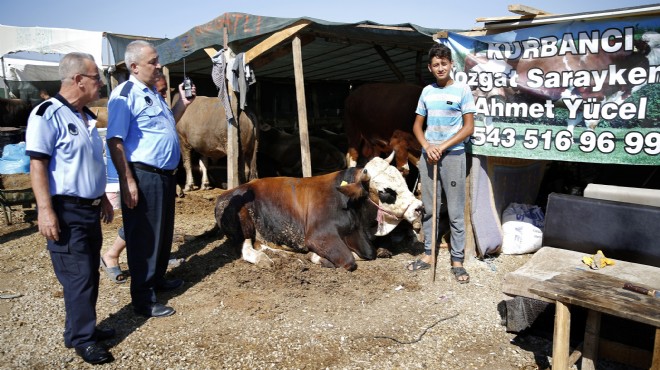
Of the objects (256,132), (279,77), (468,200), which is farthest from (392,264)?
(279,77)

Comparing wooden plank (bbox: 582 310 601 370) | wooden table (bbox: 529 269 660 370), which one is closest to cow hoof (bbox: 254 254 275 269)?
wooden table (bbox: 529 269 660 370)

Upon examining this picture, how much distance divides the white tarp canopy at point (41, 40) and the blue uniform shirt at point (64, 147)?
1297cm

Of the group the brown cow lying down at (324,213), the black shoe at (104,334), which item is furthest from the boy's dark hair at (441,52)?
the black shoe at (104,334)

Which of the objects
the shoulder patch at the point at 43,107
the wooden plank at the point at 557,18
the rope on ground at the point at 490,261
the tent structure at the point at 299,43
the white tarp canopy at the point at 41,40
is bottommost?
the rope on ground at the point at 490,261

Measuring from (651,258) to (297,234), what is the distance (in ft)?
10.8

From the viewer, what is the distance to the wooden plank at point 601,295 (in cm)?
230

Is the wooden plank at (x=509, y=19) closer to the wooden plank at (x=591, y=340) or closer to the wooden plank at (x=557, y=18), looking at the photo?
the wooden plank at (x=557, y=18)

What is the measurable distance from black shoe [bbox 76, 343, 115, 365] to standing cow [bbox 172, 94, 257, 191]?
5.45m

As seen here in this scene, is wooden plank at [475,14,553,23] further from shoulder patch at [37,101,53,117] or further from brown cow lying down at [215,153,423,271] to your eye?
shoulder patch at [37,101,53,117]

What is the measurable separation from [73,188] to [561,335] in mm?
3137

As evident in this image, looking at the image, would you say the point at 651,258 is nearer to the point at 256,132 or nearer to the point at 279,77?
the point at 256,132

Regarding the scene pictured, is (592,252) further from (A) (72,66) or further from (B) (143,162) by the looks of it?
(A) (72,66)

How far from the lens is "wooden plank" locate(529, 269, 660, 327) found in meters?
2.30

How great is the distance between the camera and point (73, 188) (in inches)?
115
